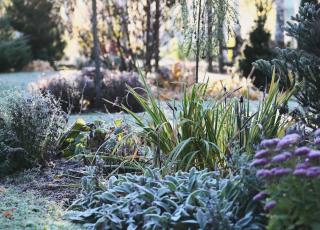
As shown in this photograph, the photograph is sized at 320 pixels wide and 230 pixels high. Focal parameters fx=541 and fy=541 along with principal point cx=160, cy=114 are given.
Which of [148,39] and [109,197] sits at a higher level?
[148,39]

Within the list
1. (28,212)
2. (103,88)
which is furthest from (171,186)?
(103,88)

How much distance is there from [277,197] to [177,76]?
8.87 m

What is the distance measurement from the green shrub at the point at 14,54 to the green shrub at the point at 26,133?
35.3 feet

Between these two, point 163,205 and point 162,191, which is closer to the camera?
point 163,205

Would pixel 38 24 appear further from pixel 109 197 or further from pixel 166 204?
pixel 166 204

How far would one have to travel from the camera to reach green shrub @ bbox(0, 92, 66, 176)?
5070mm

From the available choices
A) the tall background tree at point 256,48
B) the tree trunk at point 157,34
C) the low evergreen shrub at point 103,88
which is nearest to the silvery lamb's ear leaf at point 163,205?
the low evergreen shrub at point 103,88

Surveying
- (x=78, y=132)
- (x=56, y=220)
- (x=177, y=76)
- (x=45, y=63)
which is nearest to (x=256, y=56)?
(x=177, y=76)

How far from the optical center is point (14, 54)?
15680 millimetres

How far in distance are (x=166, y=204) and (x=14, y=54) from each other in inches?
514

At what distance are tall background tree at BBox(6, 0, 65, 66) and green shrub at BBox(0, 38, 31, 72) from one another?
33.5 inches

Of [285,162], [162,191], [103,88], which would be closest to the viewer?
[285,162]

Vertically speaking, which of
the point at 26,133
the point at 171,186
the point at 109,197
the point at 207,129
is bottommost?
the point at 109,197

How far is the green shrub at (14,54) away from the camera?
50.9 ft
